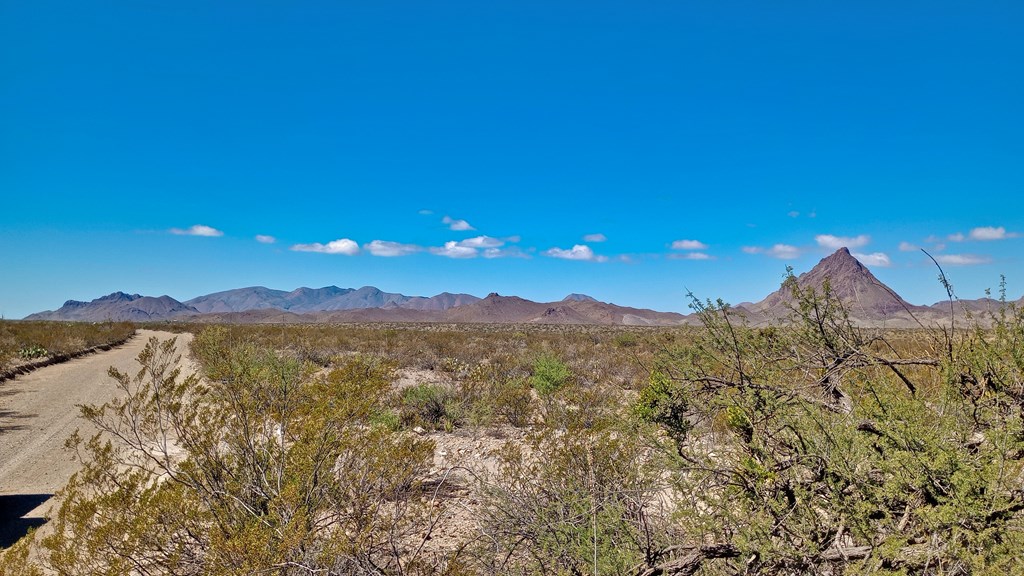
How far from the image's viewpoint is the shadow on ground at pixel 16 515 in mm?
5511

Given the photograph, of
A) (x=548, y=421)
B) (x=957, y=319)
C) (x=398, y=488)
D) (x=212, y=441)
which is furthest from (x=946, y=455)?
(x=212, y=441)

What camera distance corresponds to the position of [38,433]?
9859 millimetres

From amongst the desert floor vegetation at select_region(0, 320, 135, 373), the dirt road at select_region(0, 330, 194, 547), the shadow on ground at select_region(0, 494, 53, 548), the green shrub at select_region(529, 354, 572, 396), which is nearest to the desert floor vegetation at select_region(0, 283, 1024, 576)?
the dirt road at select_region(0, 330, 194, 547)

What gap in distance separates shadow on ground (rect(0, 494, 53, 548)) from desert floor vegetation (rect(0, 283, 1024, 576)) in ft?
11.4

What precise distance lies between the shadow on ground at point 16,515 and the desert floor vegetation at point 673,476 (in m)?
3.46

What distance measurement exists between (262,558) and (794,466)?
2879 mm

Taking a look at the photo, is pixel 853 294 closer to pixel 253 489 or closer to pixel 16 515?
pixel 253 489

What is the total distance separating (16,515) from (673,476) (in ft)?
26.2

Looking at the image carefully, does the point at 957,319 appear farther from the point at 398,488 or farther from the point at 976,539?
the point at 398,488

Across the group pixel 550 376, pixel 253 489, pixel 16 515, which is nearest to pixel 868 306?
pixel 253 489

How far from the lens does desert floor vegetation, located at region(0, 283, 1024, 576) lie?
2.21 meters

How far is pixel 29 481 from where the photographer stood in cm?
742

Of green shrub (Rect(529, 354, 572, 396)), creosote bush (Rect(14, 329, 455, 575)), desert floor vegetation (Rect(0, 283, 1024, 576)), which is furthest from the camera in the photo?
green shrub (Rect(529, 354, 572, 396))

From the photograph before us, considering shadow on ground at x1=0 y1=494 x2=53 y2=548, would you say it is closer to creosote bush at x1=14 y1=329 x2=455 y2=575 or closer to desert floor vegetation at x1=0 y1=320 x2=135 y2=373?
creosote bush at x1=14 y1=329 x2=455 y2=575
